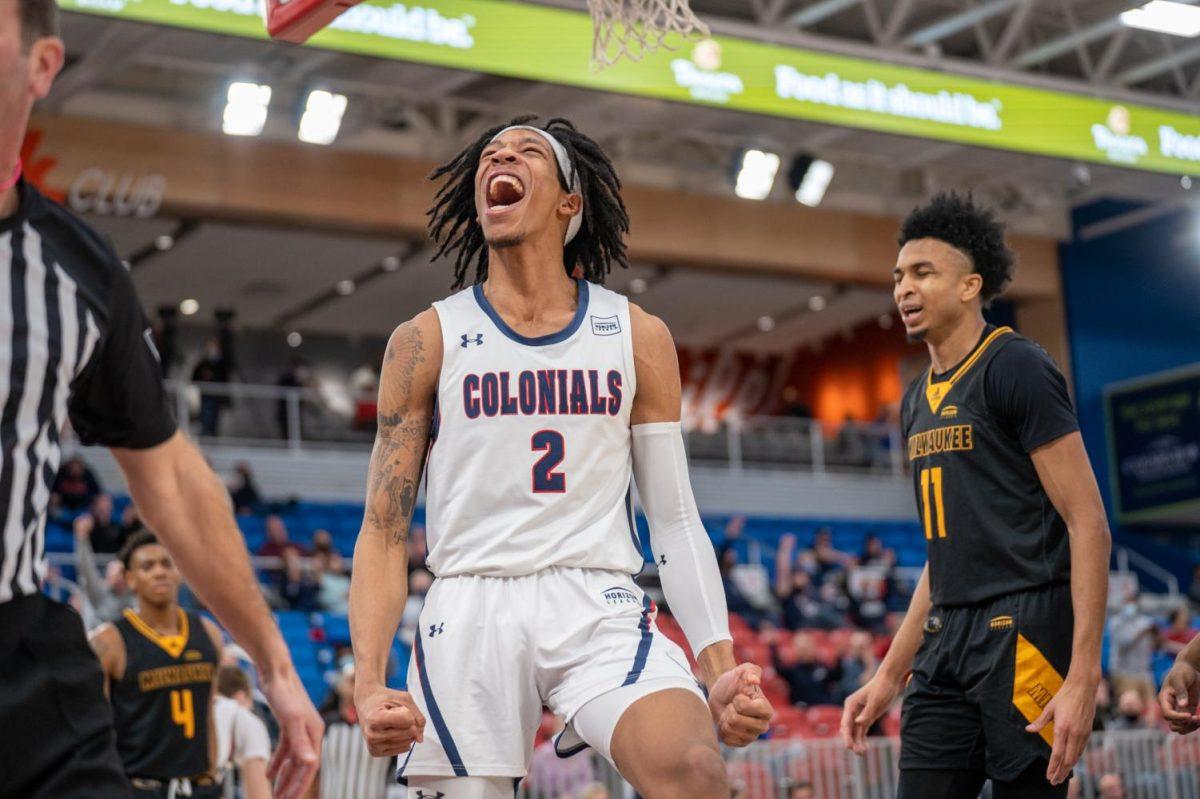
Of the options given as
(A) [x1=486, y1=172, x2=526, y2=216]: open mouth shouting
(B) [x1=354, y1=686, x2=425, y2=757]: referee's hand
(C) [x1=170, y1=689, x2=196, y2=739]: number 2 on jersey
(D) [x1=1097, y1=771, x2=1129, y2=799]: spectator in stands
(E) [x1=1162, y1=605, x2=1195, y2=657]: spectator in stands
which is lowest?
(D) [x1=1097, y1=771, x2=1129, y2=799]: spectator in stands

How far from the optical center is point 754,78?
1645cm

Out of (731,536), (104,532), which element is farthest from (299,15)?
(731,536)

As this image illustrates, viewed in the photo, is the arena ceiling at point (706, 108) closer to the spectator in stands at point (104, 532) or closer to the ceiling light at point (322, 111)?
the ceiling light at point (322, 111)

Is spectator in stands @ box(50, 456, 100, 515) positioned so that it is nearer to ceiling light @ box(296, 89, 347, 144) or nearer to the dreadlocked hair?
ceiling light @ box(296, 89, 347, 144)

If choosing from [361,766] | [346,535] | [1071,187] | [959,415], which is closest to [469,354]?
[959,415]

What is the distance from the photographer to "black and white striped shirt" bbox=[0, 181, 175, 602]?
111 inches

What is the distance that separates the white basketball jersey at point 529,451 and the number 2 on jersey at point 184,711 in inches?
140

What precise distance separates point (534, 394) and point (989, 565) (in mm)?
1587

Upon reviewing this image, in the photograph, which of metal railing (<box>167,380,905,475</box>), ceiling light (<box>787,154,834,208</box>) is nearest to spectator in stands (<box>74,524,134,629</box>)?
metal railing (<box>167,380,905,475</box>)

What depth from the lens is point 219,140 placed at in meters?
21.1

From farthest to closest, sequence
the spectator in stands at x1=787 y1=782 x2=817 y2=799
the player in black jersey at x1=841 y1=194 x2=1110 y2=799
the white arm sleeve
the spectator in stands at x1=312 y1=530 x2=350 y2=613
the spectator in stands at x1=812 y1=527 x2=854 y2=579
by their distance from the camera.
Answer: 1. the spectator in stands at x1=812 y1=527 x2=854 y2=579
2. the spectator in stands at x1=312 y1=530 x2=350 y2=613
3. the spectator in stands at x1=787 y1=782 x2=817 y2=799
4. the player in black jersey at x1=841 y1=194 x2=1110 y2=799
5. the white arm sleeve

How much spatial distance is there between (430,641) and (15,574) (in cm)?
159

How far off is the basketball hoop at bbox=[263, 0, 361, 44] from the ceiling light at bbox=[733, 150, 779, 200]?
46.9 feet

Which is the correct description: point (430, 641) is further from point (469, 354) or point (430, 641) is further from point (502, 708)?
point (469, 354)
